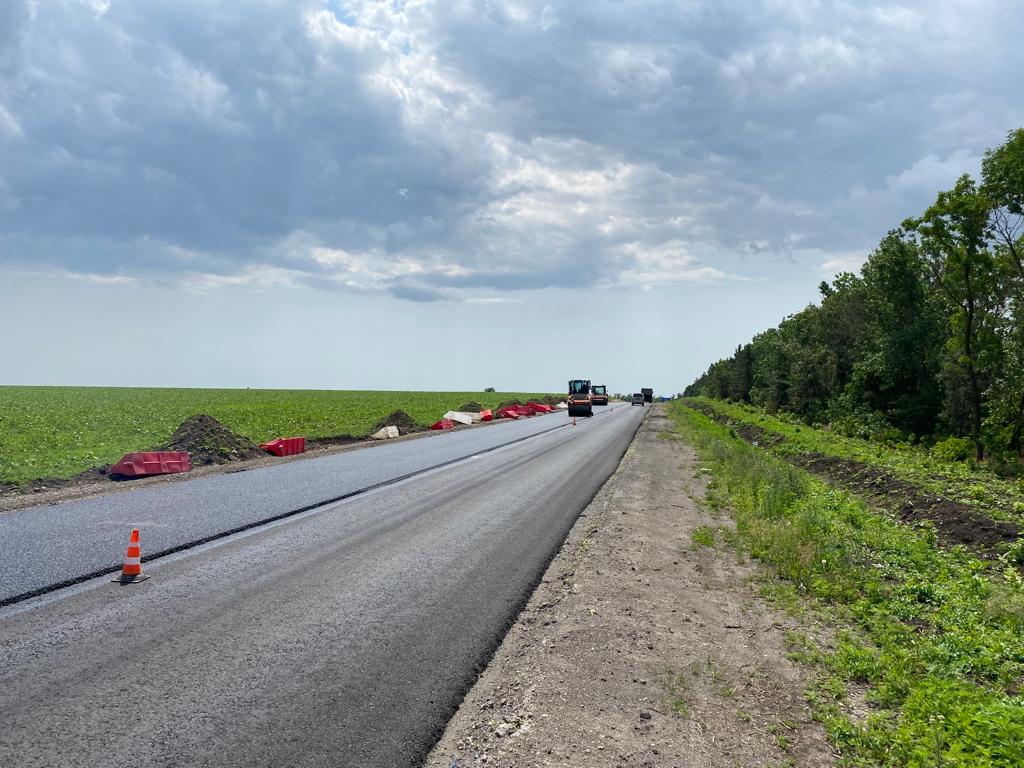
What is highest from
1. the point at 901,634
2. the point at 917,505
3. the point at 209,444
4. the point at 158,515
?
the point at 209,444

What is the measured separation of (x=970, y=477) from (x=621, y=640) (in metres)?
16.9

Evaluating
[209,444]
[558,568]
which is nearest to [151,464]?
[209,444]

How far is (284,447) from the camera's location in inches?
846

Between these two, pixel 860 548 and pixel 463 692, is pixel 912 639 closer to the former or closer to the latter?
pixel 860 548

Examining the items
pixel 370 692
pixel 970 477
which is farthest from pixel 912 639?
pixel 970 477

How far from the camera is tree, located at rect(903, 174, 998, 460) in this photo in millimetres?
24281

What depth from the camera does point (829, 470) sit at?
20.3 m

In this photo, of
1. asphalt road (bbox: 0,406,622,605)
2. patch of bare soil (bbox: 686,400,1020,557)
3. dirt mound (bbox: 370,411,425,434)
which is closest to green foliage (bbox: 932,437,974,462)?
patch of bare soil (bbox: 686,400,1020,557)

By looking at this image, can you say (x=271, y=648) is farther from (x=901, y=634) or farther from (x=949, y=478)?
(x=949, y=478)

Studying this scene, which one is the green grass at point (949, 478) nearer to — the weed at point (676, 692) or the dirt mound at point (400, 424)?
the weed at point (676, 692)

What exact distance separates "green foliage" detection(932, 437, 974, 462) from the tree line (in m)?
0.38

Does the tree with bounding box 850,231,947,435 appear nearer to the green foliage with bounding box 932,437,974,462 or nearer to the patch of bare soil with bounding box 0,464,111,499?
the green foliage with bounding box 932,437,974,462

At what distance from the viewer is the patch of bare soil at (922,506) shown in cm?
1075

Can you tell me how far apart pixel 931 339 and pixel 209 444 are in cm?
3616
